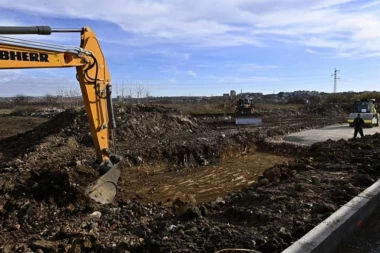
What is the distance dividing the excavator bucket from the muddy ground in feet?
0.70

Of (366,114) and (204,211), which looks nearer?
(204,211)

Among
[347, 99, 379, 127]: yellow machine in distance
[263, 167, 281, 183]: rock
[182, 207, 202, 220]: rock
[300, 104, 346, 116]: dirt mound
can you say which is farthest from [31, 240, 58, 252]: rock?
[300, 104, 346, 116]: dirt mound

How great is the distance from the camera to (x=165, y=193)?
33.1 ft

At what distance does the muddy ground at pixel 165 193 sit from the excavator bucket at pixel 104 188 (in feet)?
0.70

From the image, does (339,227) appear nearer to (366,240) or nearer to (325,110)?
(366,240)

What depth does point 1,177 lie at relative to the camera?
8617 mm

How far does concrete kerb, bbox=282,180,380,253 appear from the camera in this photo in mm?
4004

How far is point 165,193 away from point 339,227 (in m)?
6.15

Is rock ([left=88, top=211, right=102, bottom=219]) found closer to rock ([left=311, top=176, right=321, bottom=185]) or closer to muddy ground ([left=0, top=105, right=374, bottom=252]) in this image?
muddy ground ([left=0, top=105, right=374, bottom=252])

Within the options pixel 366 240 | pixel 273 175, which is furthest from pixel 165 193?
pixel 366 240

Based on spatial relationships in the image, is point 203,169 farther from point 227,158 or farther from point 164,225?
point 164,225


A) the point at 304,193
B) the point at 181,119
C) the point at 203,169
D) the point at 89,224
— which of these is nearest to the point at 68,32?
the point at 89,224

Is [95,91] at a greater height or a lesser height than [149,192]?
greater

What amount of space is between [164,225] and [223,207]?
141cm
